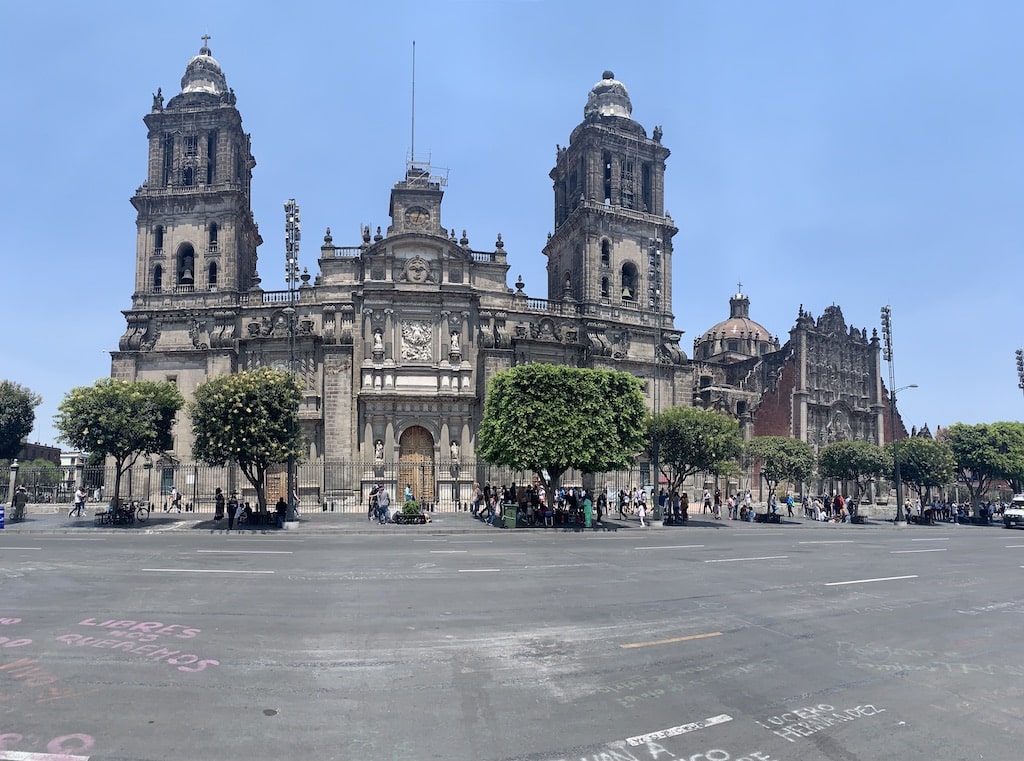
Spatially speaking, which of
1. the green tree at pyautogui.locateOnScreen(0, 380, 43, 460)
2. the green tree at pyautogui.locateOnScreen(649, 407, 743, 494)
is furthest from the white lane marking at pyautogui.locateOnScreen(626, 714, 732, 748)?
the green tree at pyautogui.locateOnScreen(0, 380, 43, 460)

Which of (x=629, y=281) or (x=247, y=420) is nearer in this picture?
(x=247, y=420)

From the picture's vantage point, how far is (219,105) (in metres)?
48.5

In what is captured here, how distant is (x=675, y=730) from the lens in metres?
7.21

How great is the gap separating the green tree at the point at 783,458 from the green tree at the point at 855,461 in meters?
4.12

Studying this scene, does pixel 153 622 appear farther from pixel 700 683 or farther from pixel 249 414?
pixel 249 414

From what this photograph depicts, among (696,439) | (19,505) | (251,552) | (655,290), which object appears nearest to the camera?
(251,552)

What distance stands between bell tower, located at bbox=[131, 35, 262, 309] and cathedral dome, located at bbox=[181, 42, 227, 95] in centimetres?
125

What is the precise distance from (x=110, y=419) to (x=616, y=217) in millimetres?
34849

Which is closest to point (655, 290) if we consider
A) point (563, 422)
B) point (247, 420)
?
point (563, 422)

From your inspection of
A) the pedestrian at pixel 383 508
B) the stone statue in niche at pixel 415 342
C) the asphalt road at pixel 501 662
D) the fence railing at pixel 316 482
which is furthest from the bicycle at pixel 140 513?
the stone statue in niche at pixel 415 342

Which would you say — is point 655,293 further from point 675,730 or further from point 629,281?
point 675,730

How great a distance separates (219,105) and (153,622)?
4581 centimetres

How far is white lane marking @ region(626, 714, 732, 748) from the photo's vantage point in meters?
6.89

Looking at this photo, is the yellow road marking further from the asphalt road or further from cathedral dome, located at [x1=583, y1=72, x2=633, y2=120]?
cathedral dome, located at [x1=583, y1=72, x2=633, y2=120]
